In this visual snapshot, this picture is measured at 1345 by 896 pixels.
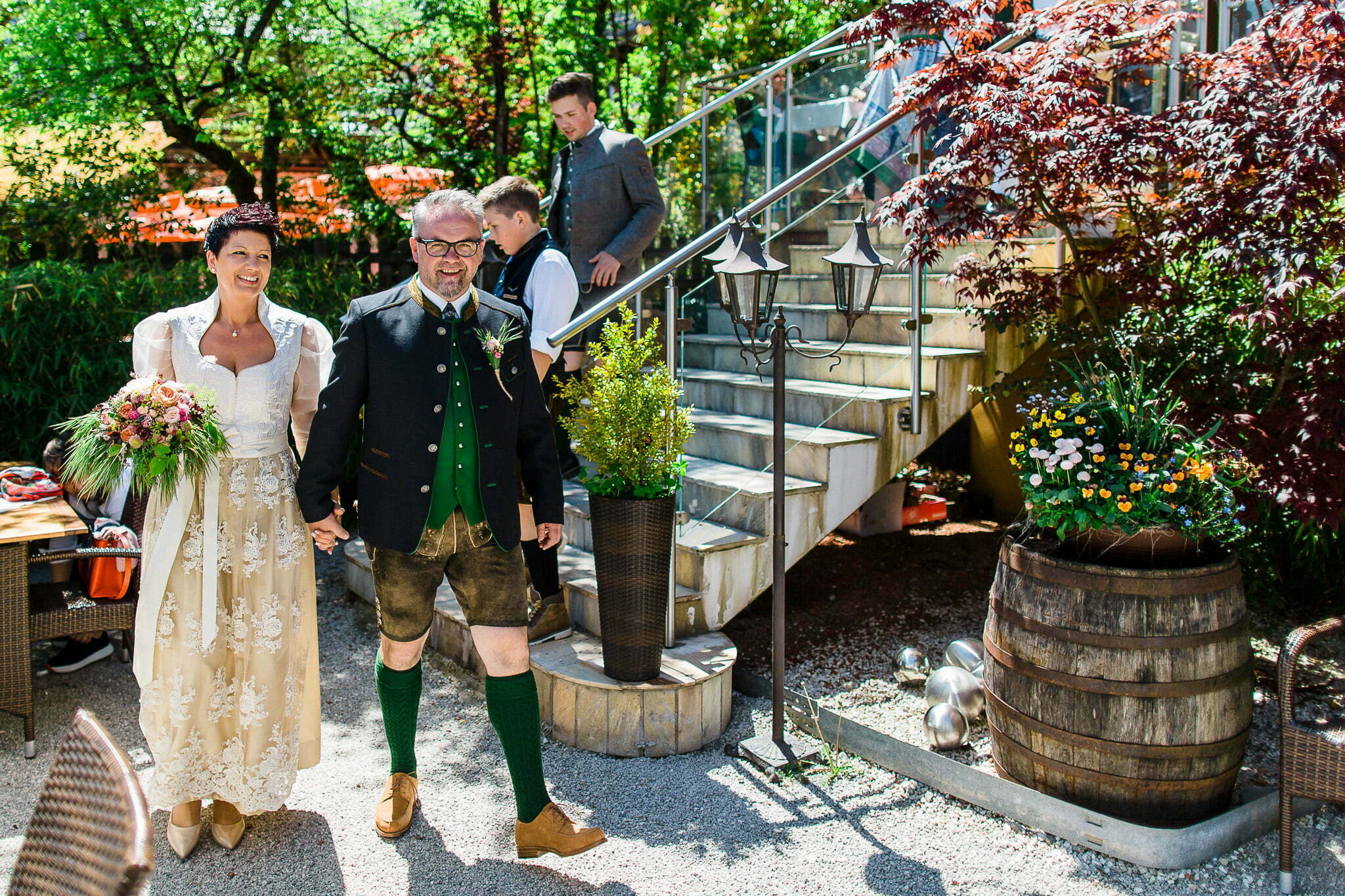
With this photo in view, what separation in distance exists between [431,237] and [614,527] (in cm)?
118

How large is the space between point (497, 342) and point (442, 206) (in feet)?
1.24

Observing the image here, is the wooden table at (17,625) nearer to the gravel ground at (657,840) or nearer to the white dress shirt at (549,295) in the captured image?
the gravel ground at (657,840)

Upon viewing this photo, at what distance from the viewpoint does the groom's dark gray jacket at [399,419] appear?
2.85 m

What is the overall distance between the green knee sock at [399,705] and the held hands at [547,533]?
52cm

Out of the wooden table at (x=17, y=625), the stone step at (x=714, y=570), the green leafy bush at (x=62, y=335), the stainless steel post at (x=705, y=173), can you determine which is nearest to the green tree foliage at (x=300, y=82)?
the stainless steel post at (x=705, y=173)

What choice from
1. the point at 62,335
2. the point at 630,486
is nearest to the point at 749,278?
the point at 630,486

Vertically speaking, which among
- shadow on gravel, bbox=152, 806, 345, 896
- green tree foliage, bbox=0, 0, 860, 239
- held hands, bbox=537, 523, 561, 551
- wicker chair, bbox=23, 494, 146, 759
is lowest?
shadow on gravel, bbox=152, 806, 345, 896

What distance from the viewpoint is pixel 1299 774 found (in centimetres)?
282

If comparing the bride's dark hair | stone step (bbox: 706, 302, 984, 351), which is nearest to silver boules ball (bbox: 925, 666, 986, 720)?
stone step (bbox: 706, 302, 984, 351)

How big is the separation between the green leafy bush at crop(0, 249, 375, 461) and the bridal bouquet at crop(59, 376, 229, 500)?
273 cm

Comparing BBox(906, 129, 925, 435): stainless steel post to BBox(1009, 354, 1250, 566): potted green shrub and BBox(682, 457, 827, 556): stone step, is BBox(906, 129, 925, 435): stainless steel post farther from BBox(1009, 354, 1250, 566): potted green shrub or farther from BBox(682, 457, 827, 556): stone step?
BBox(1009, 354, 1250, 566): potted green shrub

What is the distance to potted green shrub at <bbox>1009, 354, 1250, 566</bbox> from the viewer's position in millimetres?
3062

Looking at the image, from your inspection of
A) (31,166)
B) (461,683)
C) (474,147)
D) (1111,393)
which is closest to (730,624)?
(461,683)

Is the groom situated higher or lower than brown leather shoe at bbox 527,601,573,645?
higher
